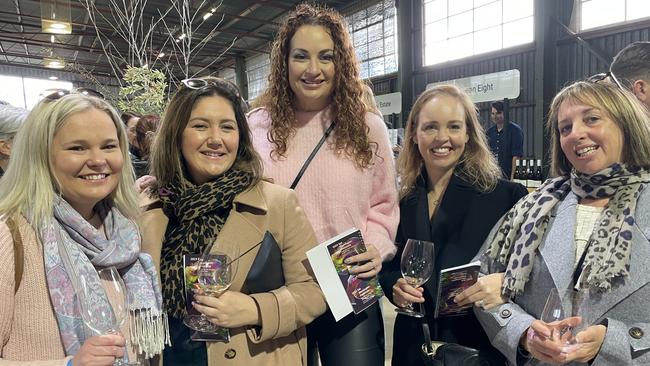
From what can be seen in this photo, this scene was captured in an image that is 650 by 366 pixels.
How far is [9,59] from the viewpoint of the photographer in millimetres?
19047

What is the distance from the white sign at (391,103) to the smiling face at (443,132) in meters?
8.12

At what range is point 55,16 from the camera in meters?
5.23

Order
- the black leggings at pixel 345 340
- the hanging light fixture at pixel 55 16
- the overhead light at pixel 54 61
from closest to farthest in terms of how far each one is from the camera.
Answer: the black leggings at pixel 345 340, the overhead light at pixel 54 61, the hanging light fixture at pixel 55 16

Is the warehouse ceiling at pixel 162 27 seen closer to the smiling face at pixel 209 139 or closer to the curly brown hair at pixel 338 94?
the curly brown hair at pixel 338 94

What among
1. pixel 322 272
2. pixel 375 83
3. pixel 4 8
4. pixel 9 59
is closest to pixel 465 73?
pixel 375 83

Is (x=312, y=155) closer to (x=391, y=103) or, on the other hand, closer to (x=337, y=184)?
(x=337, y=184)

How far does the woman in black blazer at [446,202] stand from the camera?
5.78 feet

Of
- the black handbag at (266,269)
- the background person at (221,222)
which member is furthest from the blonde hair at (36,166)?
the black handbag at (266,269)

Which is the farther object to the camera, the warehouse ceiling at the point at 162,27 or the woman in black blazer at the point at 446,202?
the warehouse ceiling at the point at 162,27

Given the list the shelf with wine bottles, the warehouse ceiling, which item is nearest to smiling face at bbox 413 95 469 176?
the shelf with wine bottles

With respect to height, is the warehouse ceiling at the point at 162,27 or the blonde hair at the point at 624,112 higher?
the warehouse ceiling at the point at 162,27

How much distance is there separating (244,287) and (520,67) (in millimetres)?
8826

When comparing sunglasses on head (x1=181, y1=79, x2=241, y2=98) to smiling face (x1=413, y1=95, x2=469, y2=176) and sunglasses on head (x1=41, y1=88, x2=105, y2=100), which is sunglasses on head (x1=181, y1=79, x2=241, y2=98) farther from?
smiling face (x1=413, y1=95, x2=469, y2=176)

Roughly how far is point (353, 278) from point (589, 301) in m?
0.71
